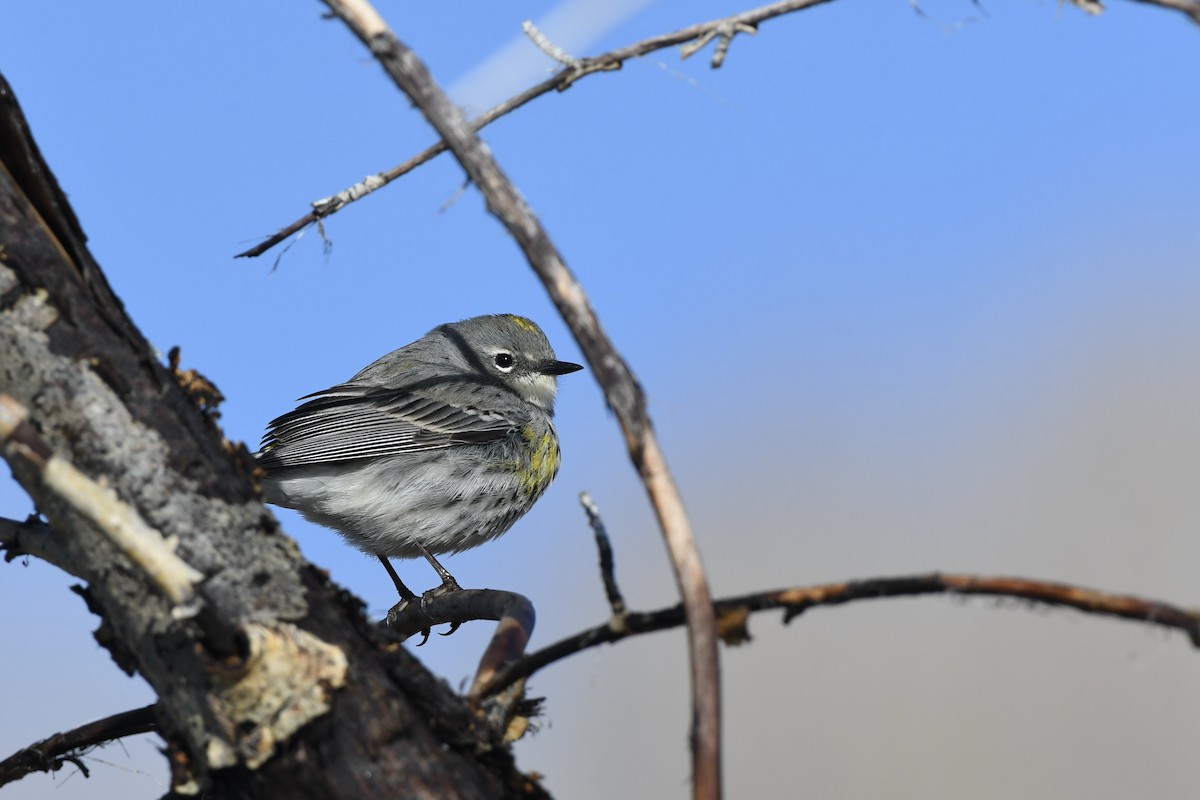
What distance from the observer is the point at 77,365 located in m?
1.93

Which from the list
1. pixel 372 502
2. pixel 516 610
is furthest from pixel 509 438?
pixel 516 610

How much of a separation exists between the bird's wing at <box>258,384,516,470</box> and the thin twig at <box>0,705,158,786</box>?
4336 millimetres

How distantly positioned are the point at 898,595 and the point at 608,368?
477 millimetres

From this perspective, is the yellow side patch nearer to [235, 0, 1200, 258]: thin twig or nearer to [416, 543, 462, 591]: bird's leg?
[416, 543, 462, 591]: bird's leg

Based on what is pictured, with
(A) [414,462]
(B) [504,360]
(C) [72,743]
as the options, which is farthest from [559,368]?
(C) [72,743]

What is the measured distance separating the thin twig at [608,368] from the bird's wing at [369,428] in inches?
208

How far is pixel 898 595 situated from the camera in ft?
4.98

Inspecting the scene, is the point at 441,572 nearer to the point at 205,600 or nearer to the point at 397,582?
the point at 397,582

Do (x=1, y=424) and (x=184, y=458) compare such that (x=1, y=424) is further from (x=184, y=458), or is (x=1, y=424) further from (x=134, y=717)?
(x=134, y=717)

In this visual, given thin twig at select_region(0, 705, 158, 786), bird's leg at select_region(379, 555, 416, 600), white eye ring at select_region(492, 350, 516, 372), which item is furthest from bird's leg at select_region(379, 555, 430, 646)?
thin twig at select_region(0, 705, 158, 786)

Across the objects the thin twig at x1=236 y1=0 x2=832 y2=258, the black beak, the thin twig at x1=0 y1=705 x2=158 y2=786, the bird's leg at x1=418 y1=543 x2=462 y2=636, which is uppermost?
→ the black beak

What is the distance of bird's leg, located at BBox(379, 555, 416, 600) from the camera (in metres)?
7.11

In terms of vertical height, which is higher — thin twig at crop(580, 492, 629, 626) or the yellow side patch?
the yellow side patch

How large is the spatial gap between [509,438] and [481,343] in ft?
3.72
